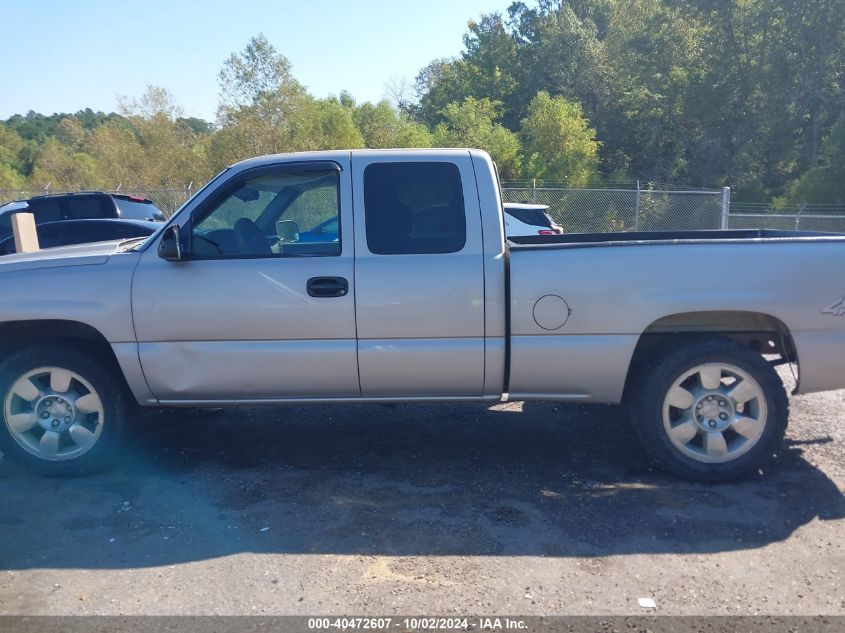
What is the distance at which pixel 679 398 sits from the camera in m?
4.70

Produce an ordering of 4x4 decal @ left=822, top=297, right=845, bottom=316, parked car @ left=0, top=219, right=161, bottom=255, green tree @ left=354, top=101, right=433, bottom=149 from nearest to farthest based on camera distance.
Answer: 4x4 decal @ left=822, top=297, right=845, bottom=316 → parked car @ left=0, top=219, right=161, bottom=255 → green tree @ left=354, top=101, right=433, bottom=149

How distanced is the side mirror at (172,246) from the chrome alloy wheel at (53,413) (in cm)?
100

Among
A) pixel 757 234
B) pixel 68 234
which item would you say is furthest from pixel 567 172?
pixel 757 234

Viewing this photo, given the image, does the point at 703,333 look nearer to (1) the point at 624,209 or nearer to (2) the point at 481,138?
(1) the point at 624,209

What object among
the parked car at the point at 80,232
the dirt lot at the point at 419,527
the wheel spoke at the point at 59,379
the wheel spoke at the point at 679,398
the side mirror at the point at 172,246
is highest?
the side mirror at the point at 172,246

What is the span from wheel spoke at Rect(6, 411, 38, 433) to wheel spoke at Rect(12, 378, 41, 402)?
105mm

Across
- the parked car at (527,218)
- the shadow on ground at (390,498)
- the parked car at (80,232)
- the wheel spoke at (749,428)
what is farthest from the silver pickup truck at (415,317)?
the parked car at (527,218)

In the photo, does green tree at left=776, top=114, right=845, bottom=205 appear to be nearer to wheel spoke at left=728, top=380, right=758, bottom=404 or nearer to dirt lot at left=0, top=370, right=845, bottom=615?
dirt lot at left=0, top=370, right=845, bottom=615

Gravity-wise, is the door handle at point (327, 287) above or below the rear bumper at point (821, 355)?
above

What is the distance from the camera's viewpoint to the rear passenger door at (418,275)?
182 inches

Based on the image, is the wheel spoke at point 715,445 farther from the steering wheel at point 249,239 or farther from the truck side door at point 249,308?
the steering wheel at point 249,239

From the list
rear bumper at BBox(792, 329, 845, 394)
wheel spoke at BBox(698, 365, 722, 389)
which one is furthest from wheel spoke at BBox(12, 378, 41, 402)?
rear bumper at BBox(792, 329, 845, 394)

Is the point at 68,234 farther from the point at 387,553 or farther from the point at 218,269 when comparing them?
the point at 387,553

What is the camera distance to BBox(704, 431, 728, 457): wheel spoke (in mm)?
4684
